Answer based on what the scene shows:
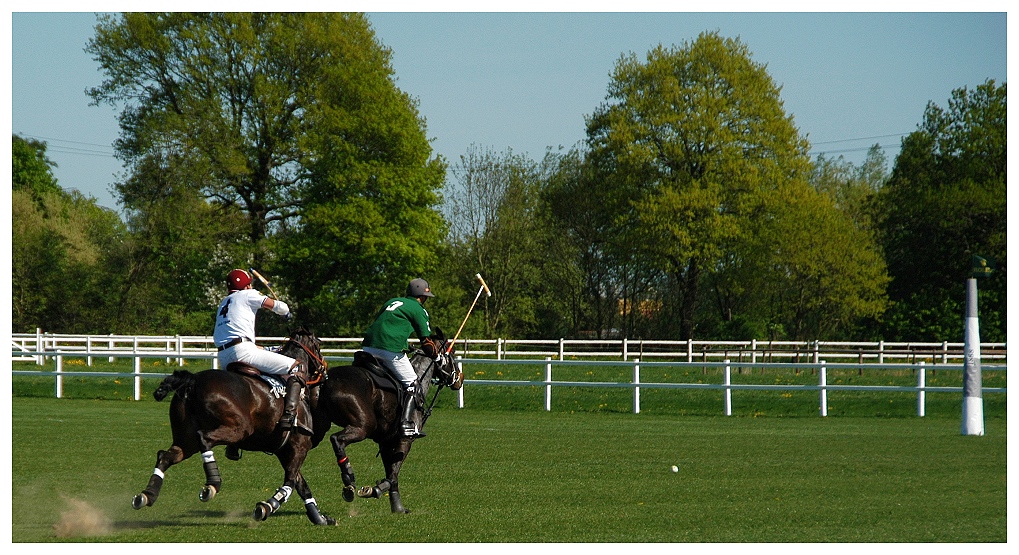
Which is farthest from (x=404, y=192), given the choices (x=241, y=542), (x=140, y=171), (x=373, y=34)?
(x=241, y=542)

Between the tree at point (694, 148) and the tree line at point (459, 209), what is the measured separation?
0.29 feet

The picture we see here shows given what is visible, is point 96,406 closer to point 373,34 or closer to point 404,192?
point 404,192

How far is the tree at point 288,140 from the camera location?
39.2m

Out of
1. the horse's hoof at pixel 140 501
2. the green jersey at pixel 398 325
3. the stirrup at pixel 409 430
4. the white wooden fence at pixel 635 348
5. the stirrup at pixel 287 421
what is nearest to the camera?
the horse's hoof at pixel 140 501

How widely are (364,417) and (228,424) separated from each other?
1469mm

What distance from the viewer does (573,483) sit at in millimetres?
12164

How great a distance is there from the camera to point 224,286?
41844 mm

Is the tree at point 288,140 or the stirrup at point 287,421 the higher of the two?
the tree at point 288,140

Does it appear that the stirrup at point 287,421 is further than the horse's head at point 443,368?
No

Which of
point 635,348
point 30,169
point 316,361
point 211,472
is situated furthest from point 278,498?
point 30,169

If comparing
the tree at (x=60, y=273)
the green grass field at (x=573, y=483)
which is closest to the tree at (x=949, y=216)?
the green grass field at (x=573, y=483)

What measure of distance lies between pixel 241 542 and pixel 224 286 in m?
34.5

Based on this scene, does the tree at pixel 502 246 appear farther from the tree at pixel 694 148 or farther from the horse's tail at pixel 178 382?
the horse's tail at pixel 178 382

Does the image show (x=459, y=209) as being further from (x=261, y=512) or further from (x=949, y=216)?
(x=261, y=512)
